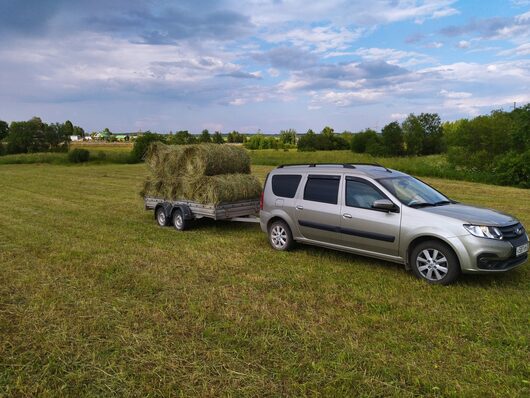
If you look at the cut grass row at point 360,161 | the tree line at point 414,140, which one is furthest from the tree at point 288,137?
the cut grass row at point 360,161

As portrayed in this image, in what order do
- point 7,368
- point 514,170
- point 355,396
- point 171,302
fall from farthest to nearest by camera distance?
point 514,170 < point 171,302 < point 7,368 < point 355,396

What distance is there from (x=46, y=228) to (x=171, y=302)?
666cm

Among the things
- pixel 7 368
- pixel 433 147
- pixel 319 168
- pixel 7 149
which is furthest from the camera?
pixel 433 147

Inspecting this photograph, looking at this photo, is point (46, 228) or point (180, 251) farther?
point (46, 228)

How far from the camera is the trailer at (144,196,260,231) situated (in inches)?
404

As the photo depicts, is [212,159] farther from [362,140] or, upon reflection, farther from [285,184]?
[362,140]

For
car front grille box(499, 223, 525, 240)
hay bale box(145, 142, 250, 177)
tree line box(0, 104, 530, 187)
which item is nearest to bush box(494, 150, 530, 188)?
tree line box(0, 104, 530, 187)

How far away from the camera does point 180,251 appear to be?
341 inches

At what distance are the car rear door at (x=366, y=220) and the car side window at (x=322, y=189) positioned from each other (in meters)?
0.20

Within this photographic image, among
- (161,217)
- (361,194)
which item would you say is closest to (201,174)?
(161,217)

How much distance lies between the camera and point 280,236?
344 inches

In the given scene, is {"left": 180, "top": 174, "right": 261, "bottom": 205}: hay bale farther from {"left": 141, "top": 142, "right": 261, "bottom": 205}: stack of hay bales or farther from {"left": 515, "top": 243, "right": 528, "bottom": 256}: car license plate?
{"left": 515, "top": 243, "right": 528, "bottom": 256}: car license plate

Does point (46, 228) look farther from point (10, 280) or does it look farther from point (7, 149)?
point (7, 149)

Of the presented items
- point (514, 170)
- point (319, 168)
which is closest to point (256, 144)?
point (514, 170)
